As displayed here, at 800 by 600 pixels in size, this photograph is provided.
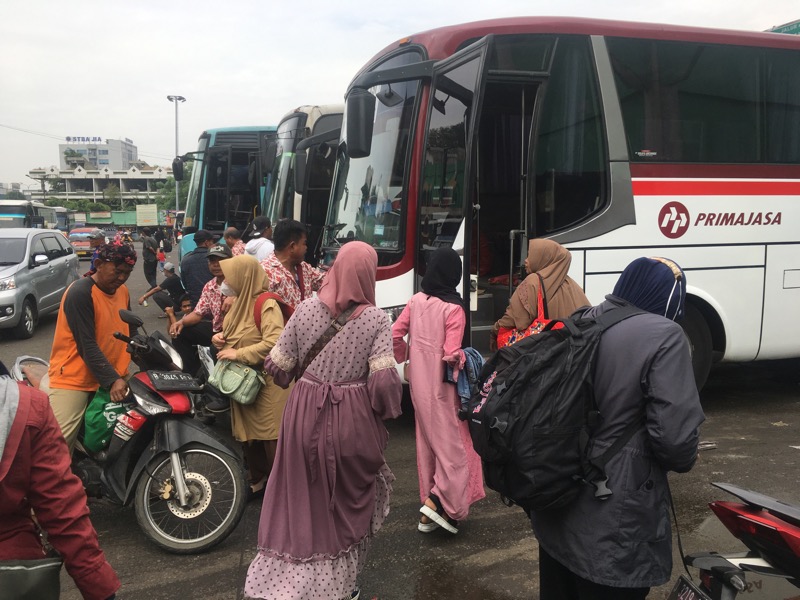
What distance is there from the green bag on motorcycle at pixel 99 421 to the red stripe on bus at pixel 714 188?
4.50 m

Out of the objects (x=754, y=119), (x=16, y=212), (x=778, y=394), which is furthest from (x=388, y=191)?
(x=16, y=212)

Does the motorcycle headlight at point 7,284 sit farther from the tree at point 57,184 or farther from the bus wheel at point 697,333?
the tree at point 57,184

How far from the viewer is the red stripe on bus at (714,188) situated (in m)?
5.95

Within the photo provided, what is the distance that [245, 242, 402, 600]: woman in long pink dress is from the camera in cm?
300

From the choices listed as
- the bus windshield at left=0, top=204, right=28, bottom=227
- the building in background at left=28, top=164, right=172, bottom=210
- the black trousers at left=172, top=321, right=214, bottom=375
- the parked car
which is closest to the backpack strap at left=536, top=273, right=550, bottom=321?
the black trousers at left=172, top=321, right=214, bottom=375

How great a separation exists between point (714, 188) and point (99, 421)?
5348 mm

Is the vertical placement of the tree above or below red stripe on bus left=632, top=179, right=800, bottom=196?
above

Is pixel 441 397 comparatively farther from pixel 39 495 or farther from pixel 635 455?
pixel 39 495

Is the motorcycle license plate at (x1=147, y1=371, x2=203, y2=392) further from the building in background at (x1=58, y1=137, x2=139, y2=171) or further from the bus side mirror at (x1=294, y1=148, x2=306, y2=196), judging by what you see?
the building in background at (x1=58, y1=137, x2=139, y2=171)

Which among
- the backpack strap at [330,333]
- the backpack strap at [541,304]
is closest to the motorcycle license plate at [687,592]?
the backpack strap at [330,333]

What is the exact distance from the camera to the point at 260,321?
4.17 meters

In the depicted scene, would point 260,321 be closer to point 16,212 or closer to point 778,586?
point 778,586

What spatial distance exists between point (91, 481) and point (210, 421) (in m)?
2.40

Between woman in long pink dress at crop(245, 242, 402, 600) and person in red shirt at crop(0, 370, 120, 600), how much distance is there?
1.12 metres
